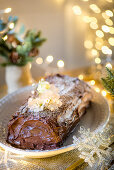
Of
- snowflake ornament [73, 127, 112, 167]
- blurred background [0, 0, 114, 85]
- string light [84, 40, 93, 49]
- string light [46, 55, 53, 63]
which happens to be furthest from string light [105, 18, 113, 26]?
snowflake ornament [73, 127, 112, 167]

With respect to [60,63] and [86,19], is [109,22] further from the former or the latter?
[60,63]

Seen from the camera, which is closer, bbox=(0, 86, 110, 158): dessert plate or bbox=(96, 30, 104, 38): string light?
bbox=(0, 86, 110, 158): dessert plate

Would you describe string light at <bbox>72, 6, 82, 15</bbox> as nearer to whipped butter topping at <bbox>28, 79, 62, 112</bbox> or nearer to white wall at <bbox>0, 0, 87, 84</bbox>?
white wall at <bbox>0, 0, 87, 84</bbox>

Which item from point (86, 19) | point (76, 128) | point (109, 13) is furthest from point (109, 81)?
point (86, 19)

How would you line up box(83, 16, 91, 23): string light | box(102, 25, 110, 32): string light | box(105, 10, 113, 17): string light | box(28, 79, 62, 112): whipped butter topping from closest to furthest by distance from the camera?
1. box(28, 79, 62, 112): whipped butter topping
2. box(105, 10, 113, 17): string light
3. box(102, 25, 110, 32): string light
4. box(83, 16, 91, 23): string light

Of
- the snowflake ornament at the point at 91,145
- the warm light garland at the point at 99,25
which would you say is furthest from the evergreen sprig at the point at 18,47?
the snowflake ornament at the point at 91,145

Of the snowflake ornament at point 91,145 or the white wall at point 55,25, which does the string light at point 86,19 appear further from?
the snowflake ornament at point 91,145

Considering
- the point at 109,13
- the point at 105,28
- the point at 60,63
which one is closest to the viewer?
the point at 109,13
